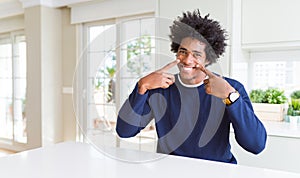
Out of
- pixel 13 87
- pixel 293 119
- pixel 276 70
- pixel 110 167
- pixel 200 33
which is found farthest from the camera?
pixel 13 87

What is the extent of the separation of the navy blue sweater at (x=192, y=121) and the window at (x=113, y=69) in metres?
0.04

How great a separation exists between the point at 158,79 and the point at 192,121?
0.24 meters

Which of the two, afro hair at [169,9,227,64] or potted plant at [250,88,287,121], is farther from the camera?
potted plant at [250,88,287,121]

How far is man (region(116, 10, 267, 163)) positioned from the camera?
883 millimetres

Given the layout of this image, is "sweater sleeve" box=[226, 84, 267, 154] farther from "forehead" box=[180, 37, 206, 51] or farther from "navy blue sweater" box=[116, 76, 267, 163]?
"forehead" box=[180, 37, 206, 51]

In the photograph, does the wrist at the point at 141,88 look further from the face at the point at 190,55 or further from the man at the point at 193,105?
the face at the point at 190,55

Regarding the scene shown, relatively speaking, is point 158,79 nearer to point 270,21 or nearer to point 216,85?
point 216,85

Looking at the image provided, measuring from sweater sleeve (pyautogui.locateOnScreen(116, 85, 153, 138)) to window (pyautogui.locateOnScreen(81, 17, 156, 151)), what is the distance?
2cm

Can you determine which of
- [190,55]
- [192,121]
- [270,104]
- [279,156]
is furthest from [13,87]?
[190,55]

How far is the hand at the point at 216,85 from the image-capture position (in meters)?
0.89

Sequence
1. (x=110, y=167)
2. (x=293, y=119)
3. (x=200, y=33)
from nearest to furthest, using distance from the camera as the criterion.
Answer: (x=110, y=167), (x=200, y=33), (x=293, y=119)

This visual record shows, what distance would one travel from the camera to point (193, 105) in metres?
1.04

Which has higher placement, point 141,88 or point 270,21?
point 270,21

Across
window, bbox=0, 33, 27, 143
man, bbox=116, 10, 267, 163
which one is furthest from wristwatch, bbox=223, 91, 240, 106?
window, bbox=0, 33, 27, 143
